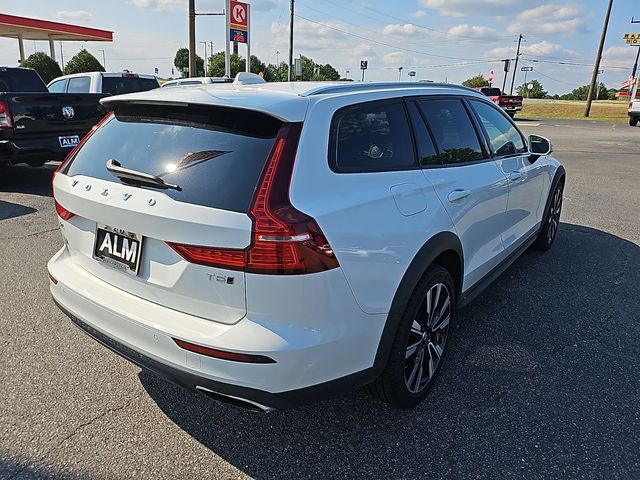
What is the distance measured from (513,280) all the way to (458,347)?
1.48 metres

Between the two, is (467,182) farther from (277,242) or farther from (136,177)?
(136,177)

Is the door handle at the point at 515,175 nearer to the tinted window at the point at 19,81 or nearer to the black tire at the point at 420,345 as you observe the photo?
the black tire at the point at 420,345

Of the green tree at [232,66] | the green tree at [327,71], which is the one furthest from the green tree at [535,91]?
the green tree at [232,66]

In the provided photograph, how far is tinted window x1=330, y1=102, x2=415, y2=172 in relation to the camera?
89.8 inches

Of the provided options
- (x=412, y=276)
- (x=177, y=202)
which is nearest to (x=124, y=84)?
(x=177, y=202)

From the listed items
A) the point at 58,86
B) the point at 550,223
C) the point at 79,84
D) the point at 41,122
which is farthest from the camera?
the point at 58,86

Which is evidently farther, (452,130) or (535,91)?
(535,91)

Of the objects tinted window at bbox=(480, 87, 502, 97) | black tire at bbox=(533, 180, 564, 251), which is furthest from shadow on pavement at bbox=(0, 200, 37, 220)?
tinted window at bbox=(480, 87, 502, 97)

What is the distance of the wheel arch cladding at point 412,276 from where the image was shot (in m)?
2.32

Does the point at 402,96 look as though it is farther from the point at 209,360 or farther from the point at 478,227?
the point at 209,360

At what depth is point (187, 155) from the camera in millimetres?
2215

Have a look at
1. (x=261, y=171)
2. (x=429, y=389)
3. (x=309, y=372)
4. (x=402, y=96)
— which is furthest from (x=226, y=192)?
(x=429, y=389)

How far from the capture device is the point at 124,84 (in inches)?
439

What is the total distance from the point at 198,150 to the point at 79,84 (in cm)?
1045
